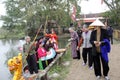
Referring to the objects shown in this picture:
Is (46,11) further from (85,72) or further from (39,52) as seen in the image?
(85,72)

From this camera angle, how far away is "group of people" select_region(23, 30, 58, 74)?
12.0 m

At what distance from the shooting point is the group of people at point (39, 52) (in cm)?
1198

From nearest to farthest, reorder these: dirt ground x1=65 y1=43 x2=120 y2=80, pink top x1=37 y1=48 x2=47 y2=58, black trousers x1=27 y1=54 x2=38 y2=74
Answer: dirt ground x1=65 y1=43 x2=120 y2=80
black trousers x1=27 y1=54 x2=38 y2=74
pink top x1=37 y1=48 x2=47 y2=58

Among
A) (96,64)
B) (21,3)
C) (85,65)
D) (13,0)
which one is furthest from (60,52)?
(13,0)

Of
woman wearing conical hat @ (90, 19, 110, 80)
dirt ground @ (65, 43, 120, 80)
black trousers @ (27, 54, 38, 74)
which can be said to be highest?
woman wearing conical hat @ (90, 19, 110, 80)

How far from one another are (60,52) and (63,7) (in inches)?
1343

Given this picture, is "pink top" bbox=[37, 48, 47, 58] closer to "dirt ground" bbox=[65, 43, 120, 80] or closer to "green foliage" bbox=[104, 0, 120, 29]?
"dirt ground" bbox=[65, 43, 120, 80]

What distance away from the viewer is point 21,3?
53.2 metres

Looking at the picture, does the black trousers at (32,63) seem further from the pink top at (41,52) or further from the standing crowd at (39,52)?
the pink top at (41,52)

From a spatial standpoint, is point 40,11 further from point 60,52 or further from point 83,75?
point 83,75

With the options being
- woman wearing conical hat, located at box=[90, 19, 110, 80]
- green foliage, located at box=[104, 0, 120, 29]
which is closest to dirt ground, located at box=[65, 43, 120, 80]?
woman wearing conical hat, located at box=[90, 19, 110, 80]

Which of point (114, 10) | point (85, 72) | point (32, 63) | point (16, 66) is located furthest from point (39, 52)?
point (114, 10)

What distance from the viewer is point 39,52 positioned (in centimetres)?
1346

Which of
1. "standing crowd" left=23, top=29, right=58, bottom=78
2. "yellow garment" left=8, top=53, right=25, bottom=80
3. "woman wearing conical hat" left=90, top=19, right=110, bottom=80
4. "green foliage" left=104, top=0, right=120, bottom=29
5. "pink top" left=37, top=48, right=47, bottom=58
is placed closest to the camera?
"woman wearing conical hat" left=90, top=19, right=110, bottom=80
